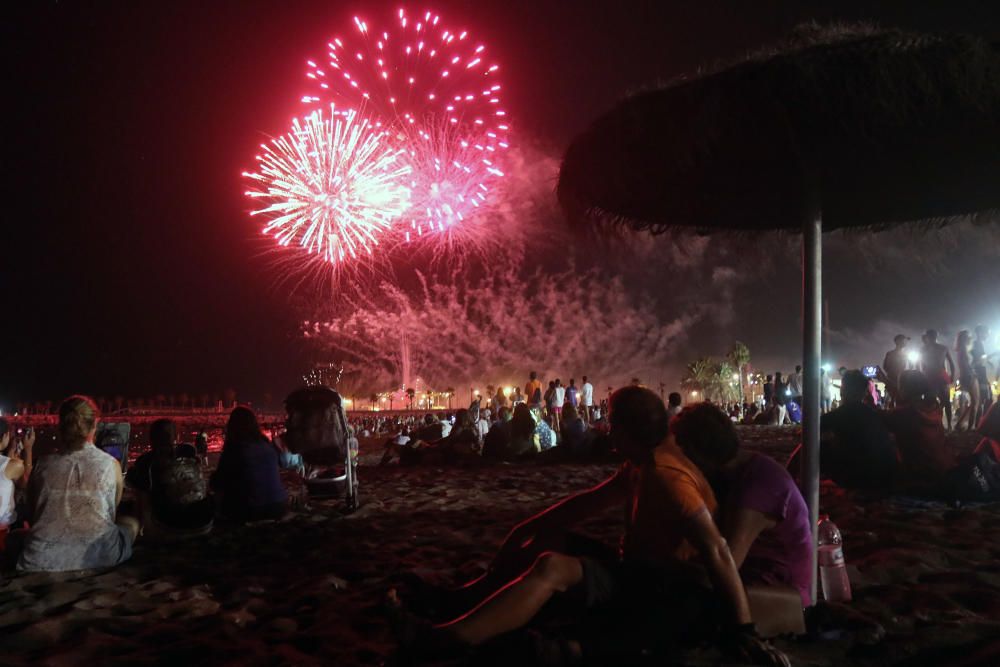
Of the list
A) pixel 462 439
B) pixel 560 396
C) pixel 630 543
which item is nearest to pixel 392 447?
pixel 462 439

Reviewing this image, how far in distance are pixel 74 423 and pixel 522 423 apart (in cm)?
825

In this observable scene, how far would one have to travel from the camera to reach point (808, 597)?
3.31 m

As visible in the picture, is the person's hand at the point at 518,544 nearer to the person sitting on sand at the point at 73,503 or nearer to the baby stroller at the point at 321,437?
the person sitting on sand at the point at 73,503

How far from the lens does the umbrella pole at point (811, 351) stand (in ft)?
12.1

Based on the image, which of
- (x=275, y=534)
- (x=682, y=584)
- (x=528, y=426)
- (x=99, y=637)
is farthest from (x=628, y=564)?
(x=528, y=426)

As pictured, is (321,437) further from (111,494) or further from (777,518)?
(777,518)

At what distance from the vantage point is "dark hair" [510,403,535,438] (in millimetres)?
11906

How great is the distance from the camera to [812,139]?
3.48 m

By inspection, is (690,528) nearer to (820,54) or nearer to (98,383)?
(820,54)

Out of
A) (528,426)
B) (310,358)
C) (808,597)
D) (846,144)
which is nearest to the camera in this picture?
(808,597)

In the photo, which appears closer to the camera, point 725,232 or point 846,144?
point 846,144

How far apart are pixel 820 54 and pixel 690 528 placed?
223 cm

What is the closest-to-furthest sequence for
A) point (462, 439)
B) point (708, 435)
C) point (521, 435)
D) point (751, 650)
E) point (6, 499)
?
1. point (751, 650)
2. point (708, 435)
3. point (6, 499)
4. point (521, 435)
5. point (462, 439)

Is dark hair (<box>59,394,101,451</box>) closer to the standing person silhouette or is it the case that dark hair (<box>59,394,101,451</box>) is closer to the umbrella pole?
the umbrella pole
